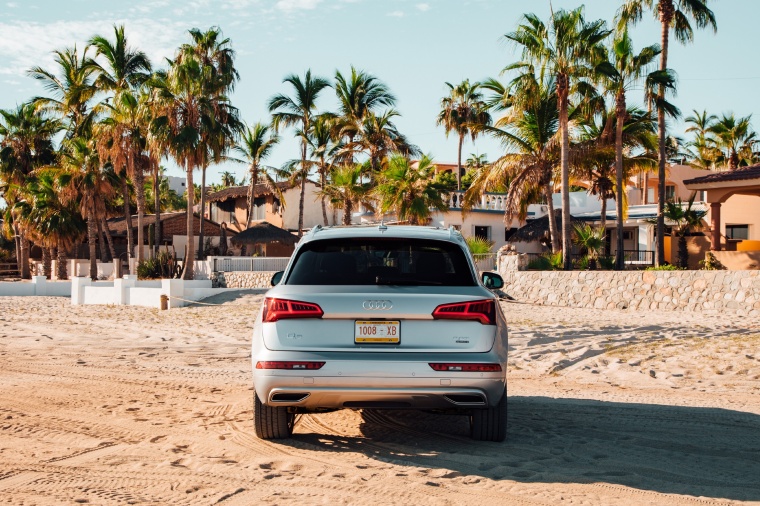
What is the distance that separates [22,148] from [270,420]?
52.2 metres

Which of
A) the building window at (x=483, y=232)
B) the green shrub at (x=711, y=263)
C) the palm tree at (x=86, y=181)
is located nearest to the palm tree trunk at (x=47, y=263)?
the palm tree at (x=86, y=181)

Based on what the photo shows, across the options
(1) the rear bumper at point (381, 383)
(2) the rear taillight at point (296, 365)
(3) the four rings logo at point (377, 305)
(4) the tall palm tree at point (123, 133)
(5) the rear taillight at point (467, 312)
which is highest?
(4) the tall palm tree at point (123, 133)

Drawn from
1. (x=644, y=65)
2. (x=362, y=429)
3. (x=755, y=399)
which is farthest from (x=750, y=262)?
(x=362, y=429)

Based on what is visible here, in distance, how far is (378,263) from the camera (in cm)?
631

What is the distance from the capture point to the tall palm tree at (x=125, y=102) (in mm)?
39438

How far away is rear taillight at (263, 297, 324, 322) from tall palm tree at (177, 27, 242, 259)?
3321cm

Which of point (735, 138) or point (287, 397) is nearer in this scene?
point (287, 397)

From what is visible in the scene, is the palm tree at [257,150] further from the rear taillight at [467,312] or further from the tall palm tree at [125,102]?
the rear taillight at [467,312]

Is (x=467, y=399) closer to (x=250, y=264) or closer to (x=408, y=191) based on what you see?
(x=408, y=191)

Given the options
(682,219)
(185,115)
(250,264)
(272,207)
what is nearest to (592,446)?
(682,219)

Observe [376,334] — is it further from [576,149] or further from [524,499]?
[576,149]

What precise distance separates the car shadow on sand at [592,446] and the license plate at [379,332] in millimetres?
922

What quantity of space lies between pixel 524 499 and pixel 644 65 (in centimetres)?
2674

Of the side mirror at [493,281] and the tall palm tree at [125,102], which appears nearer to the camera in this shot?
the side mirror at [493,281]
